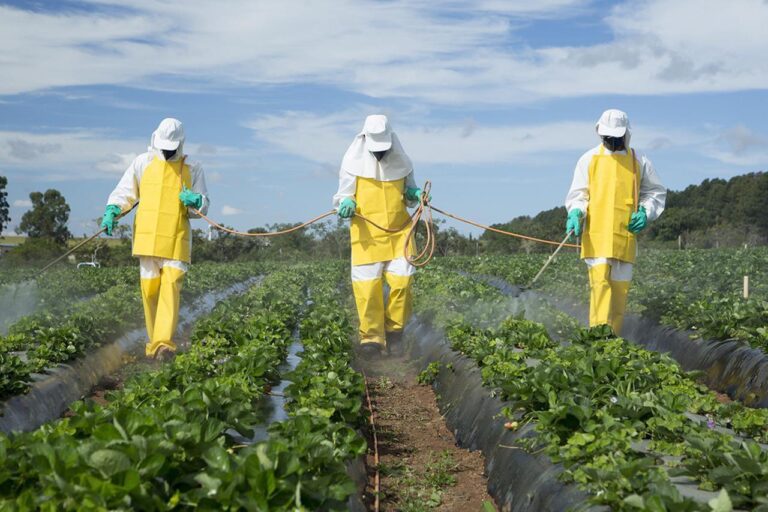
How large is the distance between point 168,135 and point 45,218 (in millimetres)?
47019

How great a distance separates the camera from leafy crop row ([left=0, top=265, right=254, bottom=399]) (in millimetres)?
6738

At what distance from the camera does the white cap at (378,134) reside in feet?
29.5

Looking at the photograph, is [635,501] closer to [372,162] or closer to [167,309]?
[167,309]

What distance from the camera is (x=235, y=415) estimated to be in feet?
15.1

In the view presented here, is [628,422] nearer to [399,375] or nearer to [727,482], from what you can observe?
[727,482]

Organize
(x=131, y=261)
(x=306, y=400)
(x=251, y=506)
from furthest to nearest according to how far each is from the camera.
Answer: (x=131, y=261) → (x=306, y=400) → (x=251, y=506)

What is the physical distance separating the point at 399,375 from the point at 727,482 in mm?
5962

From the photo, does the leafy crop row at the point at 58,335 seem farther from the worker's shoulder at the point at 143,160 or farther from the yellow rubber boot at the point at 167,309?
the worker's shoulder at the point at 143,160

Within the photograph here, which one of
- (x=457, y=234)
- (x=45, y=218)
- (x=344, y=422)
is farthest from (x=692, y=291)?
(x=45, y=218)

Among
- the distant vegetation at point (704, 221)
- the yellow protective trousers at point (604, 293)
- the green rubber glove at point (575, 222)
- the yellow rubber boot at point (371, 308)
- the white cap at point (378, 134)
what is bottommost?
the yellow rubber boot at point (371, 308)

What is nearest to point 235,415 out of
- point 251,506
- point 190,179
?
point 251,506

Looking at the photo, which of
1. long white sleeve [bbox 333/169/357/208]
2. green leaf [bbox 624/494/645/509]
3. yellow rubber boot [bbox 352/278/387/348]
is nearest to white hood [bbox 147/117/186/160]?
long white sleeve [bbox 333/169/357/208]

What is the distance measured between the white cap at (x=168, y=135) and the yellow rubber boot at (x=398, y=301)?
2.40 metres

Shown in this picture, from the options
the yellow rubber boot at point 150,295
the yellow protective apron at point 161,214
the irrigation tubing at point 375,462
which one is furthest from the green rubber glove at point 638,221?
the yellow rubber boot at point 150,295
